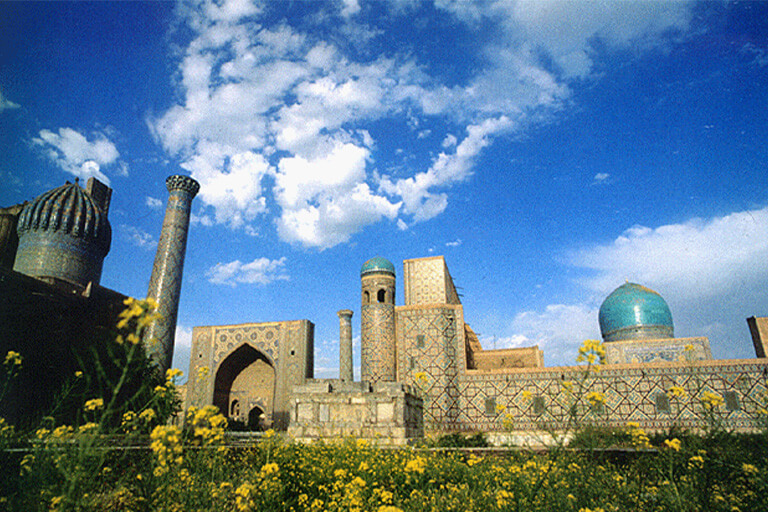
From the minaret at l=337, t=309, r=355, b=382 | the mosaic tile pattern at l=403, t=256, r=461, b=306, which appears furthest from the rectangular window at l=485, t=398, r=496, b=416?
the minaret at l=337, t=309, r=355, b=382

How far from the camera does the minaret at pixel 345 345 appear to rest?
2108 cm

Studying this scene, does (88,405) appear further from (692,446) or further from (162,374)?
(162,374)

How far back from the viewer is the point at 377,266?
20.8 metres

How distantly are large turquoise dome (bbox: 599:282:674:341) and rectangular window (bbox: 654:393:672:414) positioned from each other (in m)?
8.52

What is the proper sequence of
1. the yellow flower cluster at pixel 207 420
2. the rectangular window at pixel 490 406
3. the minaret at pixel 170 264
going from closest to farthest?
the yellow flower cluster at pixel 207 420, the rectangular window at pixel 490 406, the minaret at pixel 170 264

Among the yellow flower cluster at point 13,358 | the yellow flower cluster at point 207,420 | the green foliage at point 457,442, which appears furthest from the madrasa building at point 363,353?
the yellow flower cluster at point 207,420

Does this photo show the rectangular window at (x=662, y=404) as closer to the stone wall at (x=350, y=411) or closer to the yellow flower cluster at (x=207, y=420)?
the stone wall at (x=350, y=411)

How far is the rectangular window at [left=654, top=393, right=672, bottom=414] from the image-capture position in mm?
15305

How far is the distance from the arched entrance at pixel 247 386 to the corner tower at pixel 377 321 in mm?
5224

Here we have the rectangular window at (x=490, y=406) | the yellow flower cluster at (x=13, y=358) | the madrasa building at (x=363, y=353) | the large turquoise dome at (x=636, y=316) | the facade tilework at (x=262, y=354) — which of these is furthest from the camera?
the large turquoise dome at (x=636, y=316)

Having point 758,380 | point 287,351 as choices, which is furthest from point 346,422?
point 758,380

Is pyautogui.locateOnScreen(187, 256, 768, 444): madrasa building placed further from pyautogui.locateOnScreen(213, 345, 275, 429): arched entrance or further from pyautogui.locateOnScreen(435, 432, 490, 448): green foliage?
pyautogui.locateOnScreen(435, 432, 490, 448): green foliage

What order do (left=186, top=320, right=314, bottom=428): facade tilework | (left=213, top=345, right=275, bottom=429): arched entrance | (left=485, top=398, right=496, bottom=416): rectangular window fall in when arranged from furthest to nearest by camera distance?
(left=213, top=345, right=275, bottom=429): arched entrance < (left=186, top=320, right=314, bottom=428): facade tilework < (left=485, top=398, right=496, bottom=416): rectangular window

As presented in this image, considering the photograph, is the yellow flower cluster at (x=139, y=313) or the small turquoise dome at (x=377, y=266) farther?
the small turquoise dome at (x=377, y=266)
